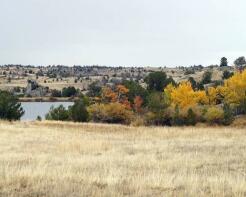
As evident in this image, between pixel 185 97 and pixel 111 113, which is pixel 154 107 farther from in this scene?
pixel 185 97

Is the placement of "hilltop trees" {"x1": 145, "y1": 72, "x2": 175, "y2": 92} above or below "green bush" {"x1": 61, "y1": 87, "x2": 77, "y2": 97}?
above

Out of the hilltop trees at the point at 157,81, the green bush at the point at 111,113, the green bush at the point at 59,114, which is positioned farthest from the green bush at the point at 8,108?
the hilltop trees at the point at 157,81

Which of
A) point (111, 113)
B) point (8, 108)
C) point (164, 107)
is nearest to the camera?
point (8, 108)

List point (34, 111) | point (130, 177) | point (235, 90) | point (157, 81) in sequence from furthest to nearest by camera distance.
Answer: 1. point (34, 111)
2. point (157, 81)
3. point (235, 90)
4. point (130, 177)

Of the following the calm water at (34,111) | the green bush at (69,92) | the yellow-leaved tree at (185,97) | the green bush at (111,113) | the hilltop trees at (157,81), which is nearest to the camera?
the green bush at (111,113)

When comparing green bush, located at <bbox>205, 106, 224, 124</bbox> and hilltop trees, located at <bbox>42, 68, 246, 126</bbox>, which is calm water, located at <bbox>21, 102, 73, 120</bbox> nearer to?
hilltop trees, located at <bbox>42, 68, 246, 126</bbox>

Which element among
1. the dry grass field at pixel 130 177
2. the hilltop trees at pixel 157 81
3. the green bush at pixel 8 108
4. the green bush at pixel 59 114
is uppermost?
the hilltop trees at pixel 157 81

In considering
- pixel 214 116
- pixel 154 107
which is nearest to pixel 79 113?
pixel 154 107

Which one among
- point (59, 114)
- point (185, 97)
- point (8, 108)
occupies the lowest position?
point (59, 114)

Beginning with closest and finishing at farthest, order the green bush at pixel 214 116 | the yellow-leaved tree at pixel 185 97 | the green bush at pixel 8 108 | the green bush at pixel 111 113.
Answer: the green bush at pixel 8 108, the green bush at pixel 214 116, the green bush at pixel 111 113, the yellow-leaved tree at pixel 185 97

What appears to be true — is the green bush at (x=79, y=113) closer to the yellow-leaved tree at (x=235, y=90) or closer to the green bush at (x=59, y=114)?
the green bush at (x=59, y=114)

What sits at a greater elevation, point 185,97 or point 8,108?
point 185,97

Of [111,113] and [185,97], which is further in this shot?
[185,97]

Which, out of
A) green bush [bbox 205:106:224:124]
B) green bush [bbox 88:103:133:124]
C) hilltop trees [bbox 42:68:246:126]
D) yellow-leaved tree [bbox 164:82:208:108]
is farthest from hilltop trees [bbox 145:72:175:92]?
green bush [bbox 205:106:224:124]
